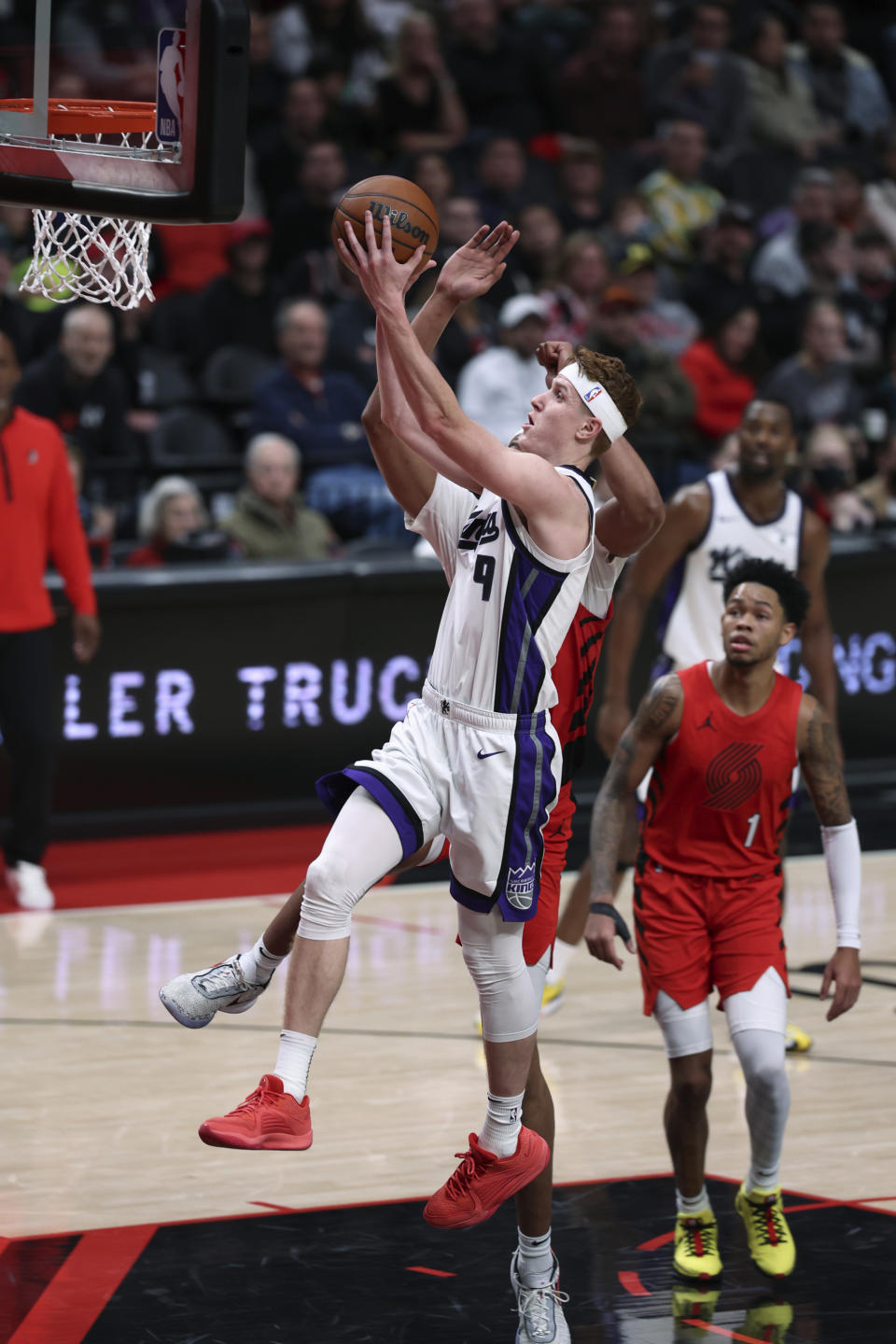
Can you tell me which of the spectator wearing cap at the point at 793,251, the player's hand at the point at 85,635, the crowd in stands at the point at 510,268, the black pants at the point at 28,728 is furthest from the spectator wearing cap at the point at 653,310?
the black pants at the point at 28,728

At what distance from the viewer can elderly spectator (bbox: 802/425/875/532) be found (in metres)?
12.2

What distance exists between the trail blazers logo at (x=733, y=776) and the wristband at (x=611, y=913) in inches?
20.7

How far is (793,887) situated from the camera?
10.0 metres

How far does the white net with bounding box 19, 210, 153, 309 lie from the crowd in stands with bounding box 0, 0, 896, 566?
15.5ft

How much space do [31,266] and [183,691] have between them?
186 inches

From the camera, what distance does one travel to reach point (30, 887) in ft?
30.4

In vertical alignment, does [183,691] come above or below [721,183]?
below

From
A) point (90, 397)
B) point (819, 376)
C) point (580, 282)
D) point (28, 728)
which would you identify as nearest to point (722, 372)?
point (819, 376)

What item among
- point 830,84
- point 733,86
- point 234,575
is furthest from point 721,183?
point 234,575

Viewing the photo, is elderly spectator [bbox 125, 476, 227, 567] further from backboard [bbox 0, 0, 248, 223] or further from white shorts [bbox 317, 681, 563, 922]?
white shorts [bbox 317, 681, 563, 922]

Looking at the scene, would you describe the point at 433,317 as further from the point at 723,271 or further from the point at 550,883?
the point at 723,271

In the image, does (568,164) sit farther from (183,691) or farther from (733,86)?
(183,691)

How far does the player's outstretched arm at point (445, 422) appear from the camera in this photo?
4.55 m

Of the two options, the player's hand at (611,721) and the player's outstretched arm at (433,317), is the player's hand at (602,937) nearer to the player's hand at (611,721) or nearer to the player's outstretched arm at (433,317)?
the player's outstretched arm at (433,317)
